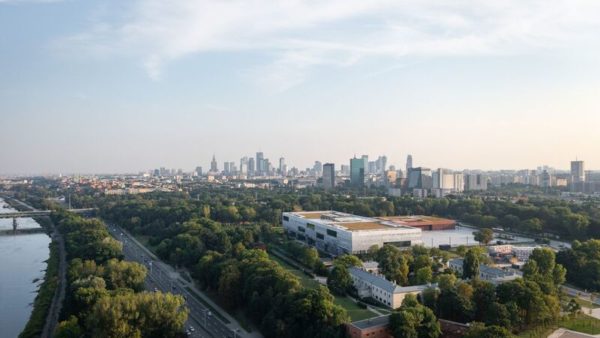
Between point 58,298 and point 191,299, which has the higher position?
point 191,299

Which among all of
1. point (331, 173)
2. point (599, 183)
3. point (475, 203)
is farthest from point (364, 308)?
point (331, 173)

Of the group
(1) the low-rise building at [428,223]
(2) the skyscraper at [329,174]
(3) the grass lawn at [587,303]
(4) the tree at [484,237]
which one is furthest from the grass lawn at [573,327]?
(2) the skyscraper at [329,174]

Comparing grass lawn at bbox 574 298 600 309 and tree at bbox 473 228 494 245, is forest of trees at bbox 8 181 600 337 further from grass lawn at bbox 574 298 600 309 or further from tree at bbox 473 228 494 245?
grass lawn at bbox 574 298 600 309

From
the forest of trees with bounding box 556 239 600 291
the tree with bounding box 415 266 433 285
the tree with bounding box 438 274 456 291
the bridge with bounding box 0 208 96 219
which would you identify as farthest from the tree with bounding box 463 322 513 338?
the bridge with bounding box 0 208 96 219

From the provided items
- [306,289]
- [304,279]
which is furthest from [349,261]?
[306,289]

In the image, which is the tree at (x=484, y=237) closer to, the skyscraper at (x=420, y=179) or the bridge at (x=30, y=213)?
the bridge at (x=30, y=213)

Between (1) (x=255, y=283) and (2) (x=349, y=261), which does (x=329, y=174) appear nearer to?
(2) (x=349, y=261)

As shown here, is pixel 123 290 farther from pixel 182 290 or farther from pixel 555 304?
pixel 555 304
